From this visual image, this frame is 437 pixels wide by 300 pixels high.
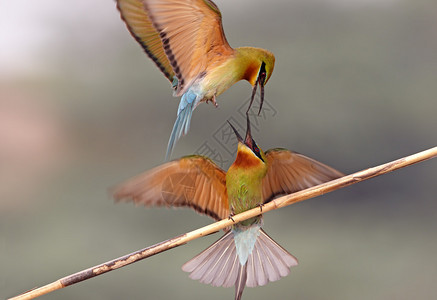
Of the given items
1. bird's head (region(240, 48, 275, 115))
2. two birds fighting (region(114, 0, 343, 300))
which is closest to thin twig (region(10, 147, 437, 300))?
two birds fighting (region(114, 0, 343, 300))

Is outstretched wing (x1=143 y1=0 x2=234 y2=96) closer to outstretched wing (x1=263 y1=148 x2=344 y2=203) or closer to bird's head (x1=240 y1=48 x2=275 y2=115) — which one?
bird's head (x1=240 y1=48 x2=275 y2=115)

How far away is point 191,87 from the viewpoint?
752 millimetres

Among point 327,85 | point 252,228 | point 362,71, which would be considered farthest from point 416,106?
point 252,228

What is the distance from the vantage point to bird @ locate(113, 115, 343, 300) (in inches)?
44.6

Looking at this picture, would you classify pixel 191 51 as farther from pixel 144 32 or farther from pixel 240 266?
pixel 240 266

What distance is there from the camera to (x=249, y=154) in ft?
3.84

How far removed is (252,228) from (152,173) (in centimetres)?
33

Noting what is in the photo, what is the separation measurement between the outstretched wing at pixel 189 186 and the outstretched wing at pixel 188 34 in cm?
30

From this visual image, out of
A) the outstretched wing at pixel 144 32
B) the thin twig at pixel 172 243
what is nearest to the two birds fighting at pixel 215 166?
the outstretched wing at pixel 144 32

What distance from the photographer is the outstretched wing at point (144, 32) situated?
719 mm

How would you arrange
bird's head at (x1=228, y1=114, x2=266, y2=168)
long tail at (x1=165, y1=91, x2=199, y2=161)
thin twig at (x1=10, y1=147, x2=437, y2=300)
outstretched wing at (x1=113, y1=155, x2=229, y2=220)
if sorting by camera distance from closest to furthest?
long tail at (x1=165, y1=91, x2=199, y2=161) < thin twig at (x1=10, y1=147, x2=437, y2=300) < outstretched wing at (x1=113, y1=155, x2=229, y2=220) < bird's head at (x1=228, y1=114, x2=266, y2=168)

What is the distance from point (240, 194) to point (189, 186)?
0.12m

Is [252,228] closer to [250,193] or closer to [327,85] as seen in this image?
[250,193]

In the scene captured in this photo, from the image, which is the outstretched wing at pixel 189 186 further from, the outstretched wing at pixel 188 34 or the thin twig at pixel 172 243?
the outstretched wing at pixel 188 34
